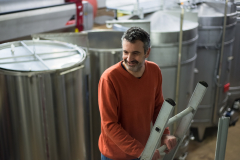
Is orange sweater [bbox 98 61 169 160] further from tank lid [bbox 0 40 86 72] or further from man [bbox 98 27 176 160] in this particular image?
tank lid [bbox 0 40 86 72]

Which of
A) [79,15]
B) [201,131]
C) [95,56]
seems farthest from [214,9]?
[95,56]

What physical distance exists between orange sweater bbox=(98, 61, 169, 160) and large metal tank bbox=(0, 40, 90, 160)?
0.47 metres

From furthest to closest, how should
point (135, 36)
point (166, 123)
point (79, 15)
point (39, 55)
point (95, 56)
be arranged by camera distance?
point (79, 15) < point (95, 56) < point (39, 55) < point (135, 36) < point (166, 123)

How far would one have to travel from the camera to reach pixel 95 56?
2.39 meters

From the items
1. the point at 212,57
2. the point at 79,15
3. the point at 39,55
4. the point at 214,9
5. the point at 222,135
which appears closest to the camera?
the point at 222,135

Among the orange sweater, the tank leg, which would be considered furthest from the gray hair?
the tank leg

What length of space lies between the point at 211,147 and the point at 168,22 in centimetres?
169

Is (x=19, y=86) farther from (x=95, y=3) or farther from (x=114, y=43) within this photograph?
(x=95, y=3)

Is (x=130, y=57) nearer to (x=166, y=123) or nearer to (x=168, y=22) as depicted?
(x=166, y=123)

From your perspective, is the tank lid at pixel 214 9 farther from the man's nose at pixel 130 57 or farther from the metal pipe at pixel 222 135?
the metal pipe at pixel 222 135

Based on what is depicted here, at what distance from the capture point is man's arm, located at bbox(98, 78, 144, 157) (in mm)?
1451

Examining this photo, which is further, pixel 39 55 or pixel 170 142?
pixel 39 55

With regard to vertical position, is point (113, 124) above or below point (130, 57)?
below

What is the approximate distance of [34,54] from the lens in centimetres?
214
